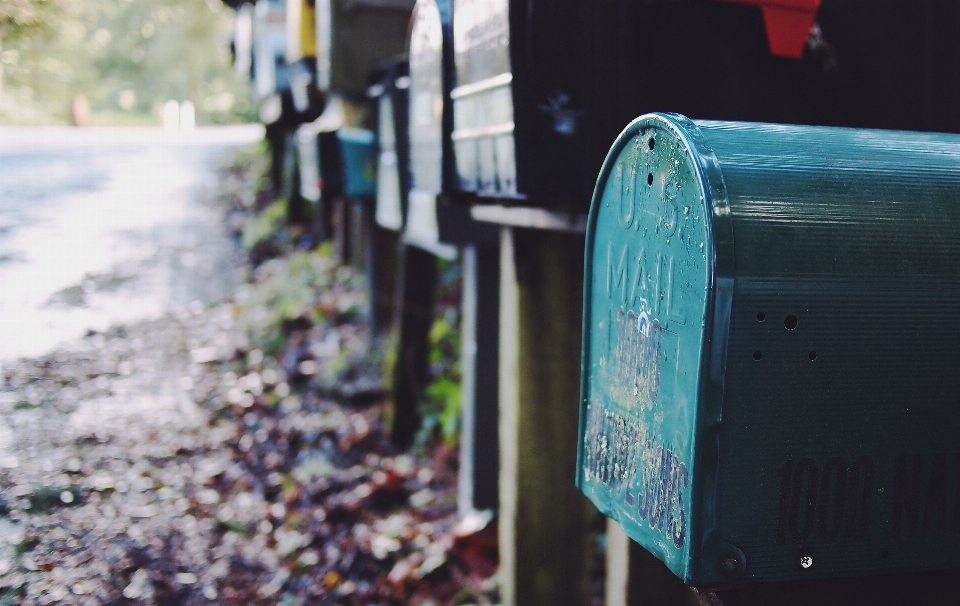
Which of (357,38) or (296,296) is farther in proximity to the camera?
(296,296)

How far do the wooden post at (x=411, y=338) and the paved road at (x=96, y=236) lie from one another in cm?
192

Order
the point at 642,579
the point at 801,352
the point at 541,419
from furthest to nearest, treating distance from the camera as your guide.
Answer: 1. the point at 541,419
2. the point at 642,579
3. the point at 801,352

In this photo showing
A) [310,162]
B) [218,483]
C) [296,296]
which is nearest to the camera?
[218,483]

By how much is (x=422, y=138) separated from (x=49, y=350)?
2196 mm

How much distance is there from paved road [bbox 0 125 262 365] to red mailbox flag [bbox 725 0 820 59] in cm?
307

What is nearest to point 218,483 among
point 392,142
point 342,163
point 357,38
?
point 392,142

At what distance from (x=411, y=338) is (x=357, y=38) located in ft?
6.49

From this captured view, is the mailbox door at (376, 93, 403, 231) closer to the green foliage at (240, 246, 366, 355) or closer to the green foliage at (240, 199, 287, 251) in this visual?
the green foliage at (240, 246, 366, 355)

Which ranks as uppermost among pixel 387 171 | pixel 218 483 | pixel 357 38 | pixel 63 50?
pixel 357 38

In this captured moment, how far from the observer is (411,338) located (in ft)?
17.0

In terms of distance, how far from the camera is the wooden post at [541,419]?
2844mm

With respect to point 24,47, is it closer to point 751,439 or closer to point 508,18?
point 508,18

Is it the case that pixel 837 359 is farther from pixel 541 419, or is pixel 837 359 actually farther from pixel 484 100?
pixel 541 419

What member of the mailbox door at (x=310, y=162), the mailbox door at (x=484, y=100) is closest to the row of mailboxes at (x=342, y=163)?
the mailbox door at (x=310, y=162)
